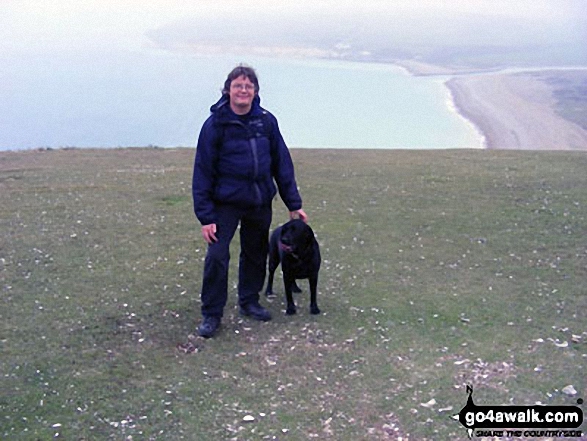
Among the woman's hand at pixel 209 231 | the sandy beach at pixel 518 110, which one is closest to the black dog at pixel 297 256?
the woman's hand at pixel 209 231

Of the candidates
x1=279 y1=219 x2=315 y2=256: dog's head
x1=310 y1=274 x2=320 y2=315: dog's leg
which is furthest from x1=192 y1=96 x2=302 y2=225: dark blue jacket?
x1=310 y1=274 x2=320 y2=315: dog's leg

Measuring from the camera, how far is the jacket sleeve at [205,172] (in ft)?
22.3

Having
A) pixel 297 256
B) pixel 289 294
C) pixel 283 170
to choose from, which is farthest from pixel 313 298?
pixel 283 170

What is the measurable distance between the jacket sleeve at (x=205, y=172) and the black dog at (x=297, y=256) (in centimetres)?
78

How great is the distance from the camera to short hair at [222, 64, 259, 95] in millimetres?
6672

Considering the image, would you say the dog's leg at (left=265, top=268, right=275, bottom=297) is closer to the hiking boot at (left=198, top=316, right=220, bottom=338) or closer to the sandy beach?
the hiking boot at (left=198, top=316, right=220, bottom=338)

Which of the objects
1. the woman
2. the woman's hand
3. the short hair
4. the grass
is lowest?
the grass

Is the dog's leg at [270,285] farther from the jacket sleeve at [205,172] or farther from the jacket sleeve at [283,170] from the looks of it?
the jacket sleeve at [205,172]

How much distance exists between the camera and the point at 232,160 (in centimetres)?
688

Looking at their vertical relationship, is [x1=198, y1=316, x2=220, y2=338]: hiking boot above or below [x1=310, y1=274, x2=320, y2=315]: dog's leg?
below

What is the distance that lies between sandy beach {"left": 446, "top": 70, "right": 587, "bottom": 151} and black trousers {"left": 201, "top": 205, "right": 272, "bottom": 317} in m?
23.1

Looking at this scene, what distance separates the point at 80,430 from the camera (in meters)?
5.37

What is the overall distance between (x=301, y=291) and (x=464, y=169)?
9853 millimetres

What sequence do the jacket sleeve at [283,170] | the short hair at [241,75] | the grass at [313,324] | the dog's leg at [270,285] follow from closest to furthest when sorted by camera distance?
the grass at [313,324], the short hair at [241,75], the jacket sleeve at [283,170], the dog's leg at [270,285]
